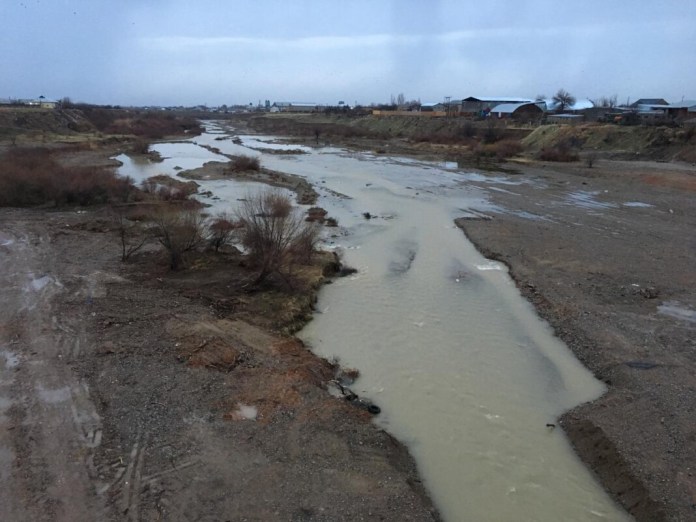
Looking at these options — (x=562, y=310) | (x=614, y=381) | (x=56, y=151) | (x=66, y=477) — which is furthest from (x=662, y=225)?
(x=56, y=151)

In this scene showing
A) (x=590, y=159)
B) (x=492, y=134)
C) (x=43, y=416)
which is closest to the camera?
(x=43, y=416)

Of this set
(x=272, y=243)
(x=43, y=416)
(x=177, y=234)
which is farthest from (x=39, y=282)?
(x=43, y=416)

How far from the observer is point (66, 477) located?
292 inches

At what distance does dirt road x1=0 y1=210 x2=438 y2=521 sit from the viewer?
7.25 m

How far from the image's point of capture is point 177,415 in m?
9.22

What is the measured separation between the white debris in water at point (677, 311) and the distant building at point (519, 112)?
254 feet

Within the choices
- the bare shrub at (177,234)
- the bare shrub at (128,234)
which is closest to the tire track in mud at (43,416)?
the bare shrub at (177,234)

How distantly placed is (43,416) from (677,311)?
16444 millimetres

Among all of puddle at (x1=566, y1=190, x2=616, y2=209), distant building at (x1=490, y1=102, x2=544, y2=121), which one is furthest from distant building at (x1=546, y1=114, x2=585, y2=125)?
puddle at (x1=566, y1=190, x2=616, y2=209)

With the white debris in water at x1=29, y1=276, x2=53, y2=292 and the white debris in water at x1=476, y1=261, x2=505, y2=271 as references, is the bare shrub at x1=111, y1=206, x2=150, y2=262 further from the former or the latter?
the white debris in water at x1=476, y1=261, x2=505, y2=271

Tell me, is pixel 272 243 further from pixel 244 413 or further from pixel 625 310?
pixel 625 310

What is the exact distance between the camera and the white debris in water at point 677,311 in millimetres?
14570

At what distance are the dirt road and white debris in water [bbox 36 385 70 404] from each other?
38 millimetres

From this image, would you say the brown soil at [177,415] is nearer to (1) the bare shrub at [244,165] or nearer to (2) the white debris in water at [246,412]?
(2) the white debris in water at [246,412]
